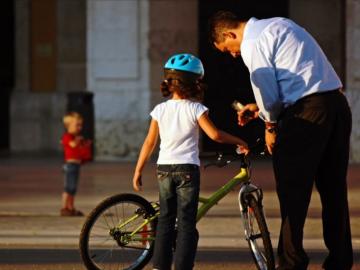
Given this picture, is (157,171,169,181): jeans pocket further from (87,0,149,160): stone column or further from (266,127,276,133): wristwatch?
(87,0,149,160): stone column

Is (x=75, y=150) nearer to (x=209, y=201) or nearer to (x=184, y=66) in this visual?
(x=209, y=201)

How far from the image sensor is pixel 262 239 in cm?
731

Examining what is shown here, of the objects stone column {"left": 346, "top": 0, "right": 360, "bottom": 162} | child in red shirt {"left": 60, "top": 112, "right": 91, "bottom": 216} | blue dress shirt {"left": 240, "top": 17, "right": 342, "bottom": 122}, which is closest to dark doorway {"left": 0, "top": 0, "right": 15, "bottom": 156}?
stone column {"left": 346, "top": 0, "right": 360, "bottom": 162}

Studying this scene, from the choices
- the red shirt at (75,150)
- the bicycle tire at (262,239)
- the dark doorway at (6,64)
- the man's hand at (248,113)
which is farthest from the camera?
the dark doorway at (6,64)

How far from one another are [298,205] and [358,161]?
10.4 meters

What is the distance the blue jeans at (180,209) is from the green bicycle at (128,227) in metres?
0.43

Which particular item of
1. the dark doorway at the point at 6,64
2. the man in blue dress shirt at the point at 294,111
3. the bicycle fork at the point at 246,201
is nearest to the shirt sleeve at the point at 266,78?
the man in blue dress shirt at the point at 294,111

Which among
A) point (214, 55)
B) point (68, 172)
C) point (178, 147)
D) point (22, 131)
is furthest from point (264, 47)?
point (22, 131)

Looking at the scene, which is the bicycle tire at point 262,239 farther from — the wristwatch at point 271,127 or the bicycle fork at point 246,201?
the wristwatch at point 271,127

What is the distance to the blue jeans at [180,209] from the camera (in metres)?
7.05

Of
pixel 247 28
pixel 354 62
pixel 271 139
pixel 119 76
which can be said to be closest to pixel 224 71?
pixel 119 76

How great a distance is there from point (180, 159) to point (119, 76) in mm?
10651

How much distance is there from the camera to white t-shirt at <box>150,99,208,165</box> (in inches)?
281

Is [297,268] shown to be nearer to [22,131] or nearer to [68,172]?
[68,172]
